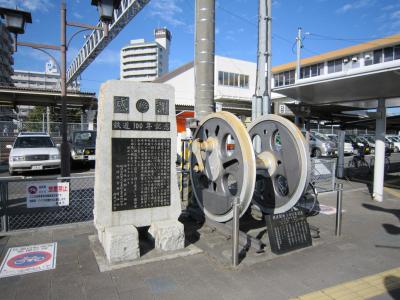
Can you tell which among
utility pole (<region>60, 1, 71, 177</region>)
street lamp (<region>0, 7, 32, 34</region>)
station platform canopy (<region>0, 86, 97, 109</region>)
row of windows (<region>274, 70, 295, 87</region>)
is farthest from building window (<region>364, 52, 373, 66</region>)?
street lamp (<region>0, 7, 32, 34</region>)

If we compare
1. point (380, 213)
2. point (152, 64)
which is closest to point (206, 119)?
point (380, 213)

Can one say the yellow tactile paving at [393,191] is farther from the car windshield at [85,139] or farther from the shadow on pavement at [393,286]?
the car windshield at [85,139]

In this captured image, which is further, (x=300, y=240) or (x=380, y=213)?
(x=380, y=213)

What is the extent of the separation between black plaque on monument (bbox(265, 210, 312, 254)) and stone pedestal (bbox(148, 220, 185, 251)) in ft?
4.57

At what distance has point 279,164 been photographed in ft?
19.3

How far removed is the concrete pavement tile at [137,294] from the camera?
3.36 metres

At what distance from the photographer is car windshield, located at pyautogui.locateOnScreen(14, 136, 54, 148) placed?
13008 millimetres

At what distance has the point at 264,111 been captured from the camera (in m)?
6.87

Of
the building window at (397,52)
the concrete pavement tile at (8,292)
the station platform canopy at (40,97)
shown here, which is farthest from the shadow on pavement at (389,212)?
the building window at (397,52)

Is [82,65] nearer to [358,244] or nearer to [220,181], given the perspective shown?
[220,181]

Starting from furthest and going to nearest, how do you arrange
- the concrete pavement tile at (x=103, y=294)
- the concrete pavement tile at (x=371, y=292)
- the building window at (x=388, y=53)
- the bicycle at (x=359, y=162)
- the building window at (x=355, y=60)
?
the building window at (x=355, y=60), the building window at (x=388, y=53), the bicycle at (x=359, y=162), the concrete pavement tile at (x=371, y=292), the concrete pavement tile at (x=103, y=294)

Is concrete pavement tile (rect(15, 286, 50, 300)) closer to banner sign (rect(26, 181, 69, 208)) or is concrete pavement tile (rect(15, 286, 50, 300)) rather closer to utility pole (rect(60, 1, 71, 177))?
banner sign (rect(26, 181, 69, 208))

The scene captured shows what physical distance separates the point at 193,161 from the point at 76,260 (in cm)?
293

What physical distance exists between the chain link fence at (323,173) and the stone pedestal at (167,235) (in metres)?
6.11
